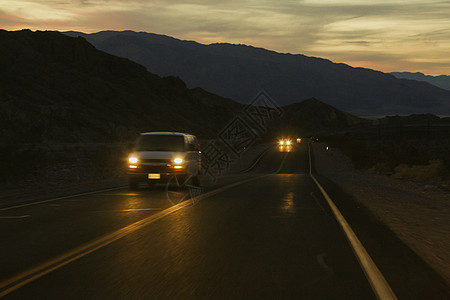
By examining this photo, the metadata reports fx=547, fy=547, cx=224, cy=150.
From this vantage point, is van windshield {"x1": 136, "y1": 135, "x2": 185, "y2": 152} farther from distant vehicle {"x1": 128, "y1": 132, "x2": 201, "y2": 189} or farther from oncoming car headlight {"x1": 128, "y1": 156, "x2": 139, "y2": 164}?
→ oncoming car headlight {"x1": 128, "y1": 156, "x2": 139, "y2": 164}

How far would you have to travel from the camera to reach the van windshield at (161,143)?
810 inches

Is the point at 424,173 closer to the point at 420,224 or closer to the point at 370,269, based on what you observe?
the point at 420,224

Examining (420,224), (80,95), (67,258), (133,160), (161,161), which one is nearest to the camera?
(67,258)

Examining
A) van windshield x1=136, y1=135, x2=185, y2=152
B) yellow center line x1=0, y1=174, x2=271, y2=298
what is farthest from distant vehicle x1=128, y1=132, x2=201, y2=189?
yellow center line x1=0, y1=174, x2=271, y2=298

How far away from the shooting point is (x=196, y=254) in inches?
318

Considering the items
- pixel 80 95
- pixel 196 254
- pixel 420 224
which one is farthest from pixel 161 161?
pixel 80 95

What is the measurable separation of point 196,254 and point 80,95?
9473 cm

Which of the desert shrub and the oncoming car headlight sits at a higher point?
the oncoming car headlight

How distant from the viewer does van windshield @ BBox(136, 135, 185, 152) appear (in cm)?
2058

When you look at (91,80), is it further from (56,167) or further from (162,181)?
(162,181)

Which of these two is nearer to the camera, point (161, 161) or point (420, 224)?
point (420, 224)

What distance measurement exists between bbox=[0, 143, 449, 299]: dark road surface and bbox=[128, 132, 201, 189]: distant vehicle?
516cm

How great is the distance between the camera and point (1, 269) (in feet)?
23.2

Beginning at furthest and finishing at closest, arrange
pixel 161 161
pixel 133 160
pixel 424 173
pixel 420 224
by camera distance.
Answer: pixel 424 173, pixel 133 160, pixel 161 161, pixel 420 224
